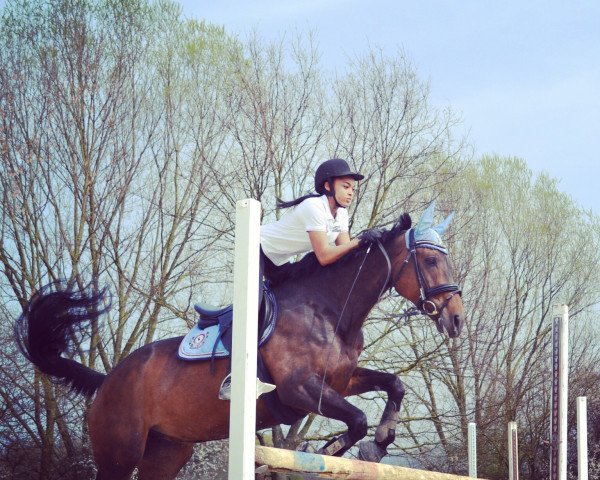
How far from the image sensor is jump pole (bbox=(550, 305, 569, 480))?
5.21 m

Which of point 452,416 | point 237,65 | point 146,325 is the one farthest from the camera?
point 452,416

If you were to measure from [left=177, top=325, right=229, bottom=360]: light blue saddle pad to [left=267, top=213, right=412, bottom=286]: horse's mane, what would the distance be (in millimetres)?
424

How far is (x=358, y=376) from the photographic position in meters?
4.25

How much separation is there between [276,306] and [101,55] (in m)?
6.84

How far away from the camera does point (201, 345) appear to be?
14.0ft

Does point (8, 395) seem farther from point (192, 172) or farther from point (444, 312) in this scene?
point (444, 312)

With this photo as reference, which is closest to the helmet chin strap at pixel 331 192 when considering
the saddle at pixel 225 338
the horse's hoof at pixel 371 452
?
the saddle at pixel 225 338

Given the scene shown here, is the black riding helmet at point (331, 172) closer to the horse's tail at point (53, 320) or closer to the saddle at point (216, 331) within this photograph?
the saddle at point (216, 331)

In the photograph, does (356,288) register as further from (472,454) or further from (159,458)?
(472,454)

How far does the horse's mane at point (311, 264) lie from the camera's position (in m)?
4.23

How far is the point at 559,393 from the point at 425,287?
172 cm

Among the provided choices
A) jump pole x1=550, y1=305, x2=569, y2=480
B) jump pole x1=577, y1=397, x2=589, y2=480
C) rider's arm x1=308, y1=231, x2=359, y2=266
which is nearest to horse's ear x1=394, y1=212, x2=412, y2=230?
rider's arm x1=308, y1=231, x2=359, y2=266

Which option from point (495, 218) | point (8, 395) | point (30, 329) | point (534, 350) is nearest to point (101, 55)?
A: point (8, 395)

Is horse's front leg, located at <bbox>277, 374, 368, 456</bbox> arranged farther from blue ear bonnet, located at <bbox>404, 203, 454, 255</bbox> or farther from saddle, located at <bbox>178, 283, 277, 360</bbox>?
blue ear bonnet, located at <bbox>404, 203, 454, 255</bbox>
